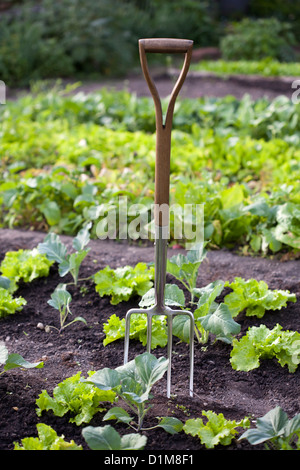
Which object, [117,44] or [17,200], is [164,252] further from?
[117,44]

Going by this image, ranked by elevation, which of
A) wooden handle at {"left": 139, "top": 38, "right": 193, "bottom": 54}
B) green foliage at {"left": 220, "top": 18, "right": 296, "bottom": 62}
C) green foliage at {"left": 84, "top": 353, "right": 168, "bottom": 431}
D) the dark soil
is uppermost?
green foliage at {"left": 220, "top": 18, "right": 296, "bottom": 62}

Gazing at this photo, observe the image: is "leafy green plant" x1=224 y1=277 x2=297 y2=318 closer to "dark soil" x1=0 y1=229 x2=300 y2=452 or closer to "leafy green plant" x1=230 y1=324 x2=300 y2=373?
"dark soil" x1=0 y1=229 x2=300 y2=452

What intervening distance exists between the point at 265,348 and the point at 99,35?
10116mm

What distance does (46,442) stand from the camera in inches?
64.5

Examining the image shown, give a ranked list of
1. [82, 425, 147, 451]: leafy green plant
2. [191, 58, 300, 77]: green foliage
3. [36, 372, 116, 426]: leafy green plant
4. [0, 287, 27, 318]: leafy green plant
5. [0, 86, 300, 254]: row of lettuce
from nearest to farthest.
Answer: [82, 425, 147, 451]: leafy green plant
[36, 372, 116, 426]: leafy green plant
[0, 287, 27, 318]: leafy green plant
[0, 86, 300, 254]: row of lettuce
[191, 58, 300, 77]: green foliage

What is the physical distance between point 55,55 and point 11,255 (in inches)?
322

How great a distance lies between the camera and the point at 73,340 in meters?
2.40

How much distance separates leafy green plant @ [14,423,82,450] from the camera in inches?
62.7

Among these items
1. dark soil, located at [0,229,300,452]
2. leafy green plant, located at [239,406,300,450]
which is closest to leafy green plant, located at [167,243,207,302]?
dark soil, located at [0,229,300,452]

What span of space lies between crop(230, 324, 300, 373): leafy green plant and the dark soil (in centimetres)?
5

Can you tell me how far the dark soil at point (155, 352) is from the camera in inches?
71.6

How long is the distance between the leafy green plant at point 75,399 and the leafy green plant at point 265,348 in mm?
579

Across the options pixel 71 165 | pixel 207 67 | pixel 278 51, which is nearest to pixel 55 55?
pixel 207 67

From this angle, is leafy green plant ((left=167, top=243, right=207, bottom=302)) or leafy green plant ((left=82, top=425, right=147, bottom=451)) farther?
leafy green plant ((left=167, top=243, right=207, bottom=302))
